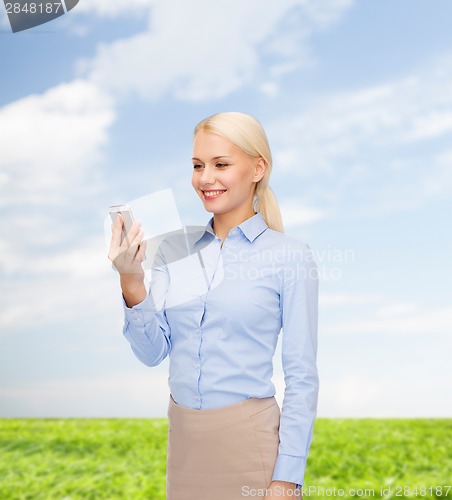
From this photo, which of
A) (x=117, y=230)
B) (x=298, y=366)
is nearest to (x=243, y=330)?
(x=298, y=366)

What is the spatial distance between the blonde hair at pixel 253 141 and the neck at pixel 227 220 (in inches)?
1.6

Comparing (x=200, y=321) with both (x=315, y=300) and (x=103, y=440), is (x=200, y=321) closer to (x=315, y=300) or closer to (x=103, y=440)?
(x=315, y=300)

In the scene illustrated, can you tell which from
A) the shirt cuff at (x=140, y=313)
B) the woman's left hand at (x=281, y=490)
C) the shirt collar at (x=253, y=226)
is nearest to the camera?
the woman's left hand at (x=281, y=490)

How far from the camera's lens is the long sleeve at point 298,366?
57.6 inches

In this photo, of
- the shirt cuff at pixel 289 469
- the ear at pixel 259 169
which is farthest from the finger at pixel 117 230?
the shirt cuff at pixel 289 469

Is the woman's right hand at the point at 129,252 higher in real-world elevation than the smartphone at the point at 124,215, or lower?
lower

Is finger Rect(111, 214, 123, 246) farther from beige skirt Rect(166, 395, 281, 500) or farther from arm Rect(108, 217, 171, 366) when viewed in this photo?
beige skirt Rect(166, 395, 281, 500)

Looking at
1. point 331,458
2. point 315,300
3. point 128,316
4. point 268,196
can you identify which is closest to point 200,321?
point 128,316

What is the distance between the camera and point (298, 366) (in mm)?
1497

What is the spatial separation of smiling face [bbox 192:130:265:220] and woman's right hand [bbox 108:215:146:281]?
0.19 metres

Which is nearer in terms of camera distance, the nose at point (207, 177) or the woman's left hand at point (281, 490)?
the woman's left hand at point (281, 490)

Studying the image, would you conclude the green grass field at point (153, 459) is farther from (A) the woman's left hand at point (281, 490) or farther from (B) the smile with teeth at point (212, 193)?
(B) the smile with teeth at point (212, 193)

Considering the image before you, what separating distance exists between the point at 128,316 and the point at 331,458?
330 cm

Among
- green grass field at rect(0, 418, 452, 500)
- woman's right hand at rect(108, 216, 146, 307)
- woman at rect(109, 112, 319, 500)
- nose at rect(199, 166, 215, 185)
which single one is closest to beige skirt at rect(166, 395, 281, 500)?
woman at rect(109, 112, 319, 500)
